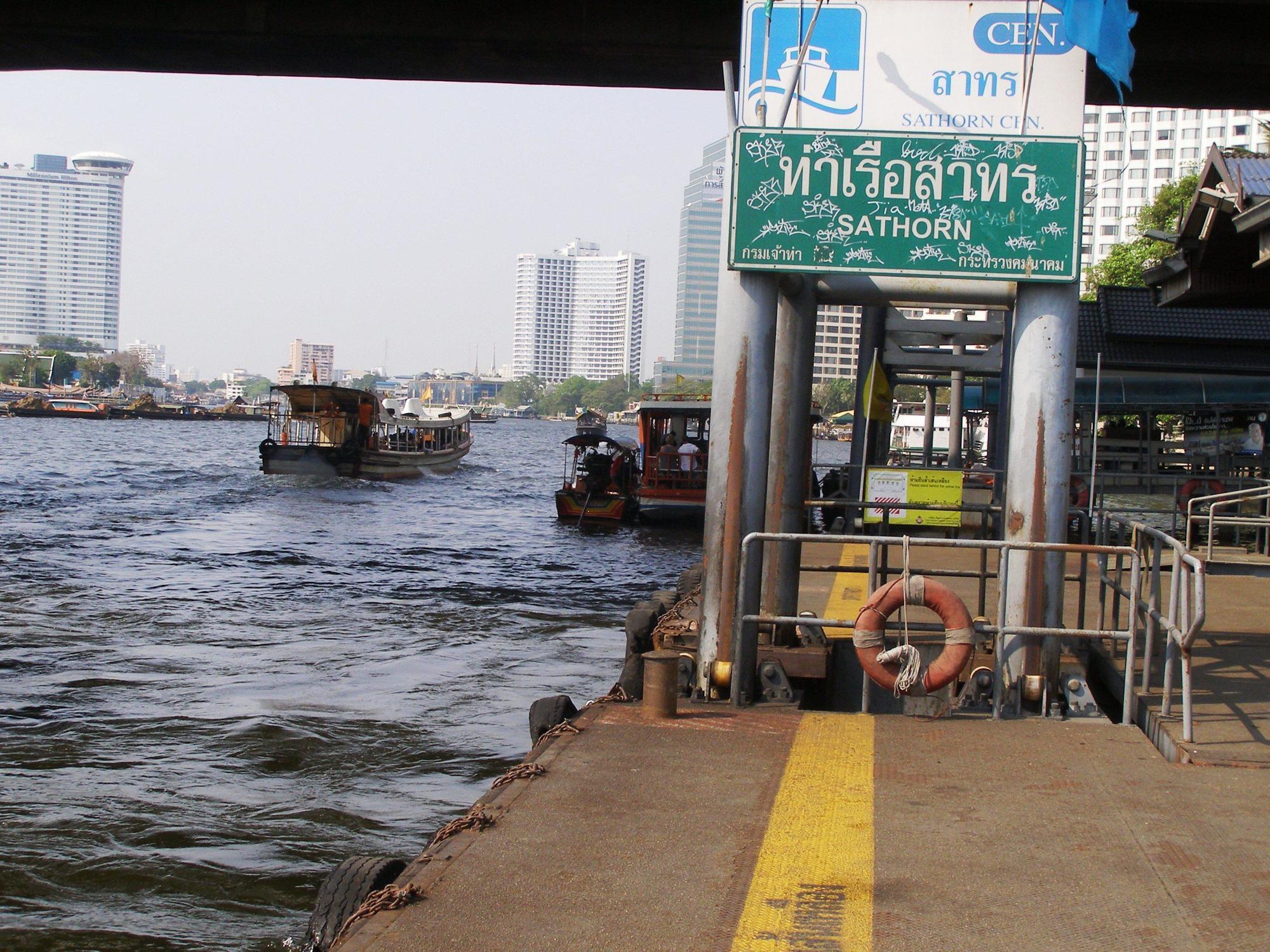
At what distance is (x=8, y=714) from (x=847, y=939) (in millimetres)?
9645

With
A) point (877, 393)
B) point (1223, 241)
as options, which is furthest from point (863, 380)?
point (1223, 241)

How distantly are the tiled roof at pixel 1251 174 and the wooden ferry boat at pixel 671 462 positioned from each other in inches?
803

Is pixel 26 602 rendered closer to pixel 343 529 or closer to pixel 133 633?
pixel 133 633

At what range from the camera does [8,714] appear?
11.4 m

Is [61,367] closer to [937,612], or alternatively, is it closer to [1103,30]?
[1103,30]

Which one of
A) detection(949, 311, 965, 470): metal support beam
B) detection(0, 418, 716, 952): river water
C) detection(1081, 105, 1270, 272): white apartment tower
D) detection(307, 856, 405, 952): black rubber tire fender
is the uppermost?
detection(1081, 105, 1270, 272): white apartment tower

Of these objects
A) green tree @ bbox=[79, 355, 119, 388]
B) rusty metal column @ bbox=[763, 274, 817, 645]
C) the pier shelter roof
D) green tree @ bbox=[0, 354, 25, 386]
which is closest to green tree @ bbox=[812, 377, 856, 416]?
green tree @ bbox=[79, 355, 119, 388]

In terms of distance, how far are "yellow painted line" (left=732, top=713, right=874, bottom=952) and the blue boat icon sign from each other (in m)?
3.91

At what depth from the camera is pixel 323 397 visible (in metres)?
47.9

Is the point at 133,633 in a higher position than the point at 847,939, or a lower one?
lower

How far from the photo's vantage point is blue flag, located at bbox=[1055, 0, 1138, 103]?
761cm

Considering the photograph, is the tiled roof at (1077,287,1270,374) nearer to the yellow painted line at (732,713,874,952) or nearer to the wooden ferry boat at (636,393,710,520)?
the wooden ferry boat at (636,393,710,520)

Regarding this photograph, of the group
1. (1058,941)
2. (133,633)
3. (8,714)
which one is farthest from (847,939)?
(133,633)

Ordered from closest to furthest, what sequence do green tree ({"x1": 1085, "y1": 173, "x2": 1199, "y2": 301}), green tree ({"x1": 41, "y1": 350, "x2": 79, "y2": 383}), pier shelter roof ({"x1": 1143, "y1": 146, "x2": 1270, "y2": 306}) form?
pier shelter roof ({"x1": 1143, "y1": 146, "x2": 1270, "y2": 306}) → green tree ({"x1": 1085, "y1": 173, "x2": 1199, "y2": 301}) → green tree ({"x1": 41, "y1": 350, "x2": 79, "y2": 383})
